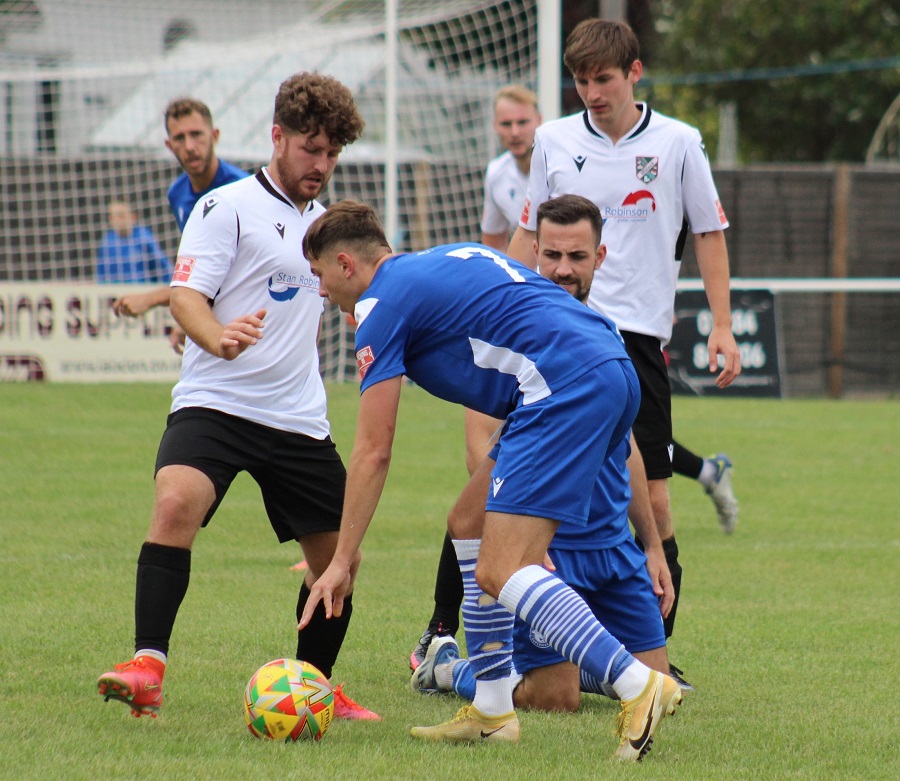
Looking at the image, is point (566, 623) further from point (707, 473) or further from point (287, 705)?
point (707, 473)

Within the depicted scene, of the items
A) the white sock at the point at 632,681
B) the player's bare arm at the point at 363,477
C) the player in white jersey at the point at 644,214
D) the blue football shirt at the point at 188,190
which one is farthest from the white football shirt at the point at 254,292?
the blue football shirt at the point at 188,190

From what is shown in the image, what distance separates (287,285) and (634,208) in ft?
4.82

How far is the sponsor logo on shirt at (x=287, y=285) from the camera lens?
15.6 feet

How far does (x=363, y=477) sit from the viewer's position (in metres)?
4.03

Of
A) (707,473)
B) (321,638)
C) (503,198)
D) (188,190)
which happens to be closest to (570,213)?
(321,638)

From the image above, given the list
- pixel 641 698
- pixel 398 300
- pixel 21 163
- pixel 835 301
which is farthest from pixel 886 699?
pixel 21 163

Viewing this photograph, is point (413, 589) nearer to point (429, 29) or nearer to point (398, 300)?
point (398, 300)

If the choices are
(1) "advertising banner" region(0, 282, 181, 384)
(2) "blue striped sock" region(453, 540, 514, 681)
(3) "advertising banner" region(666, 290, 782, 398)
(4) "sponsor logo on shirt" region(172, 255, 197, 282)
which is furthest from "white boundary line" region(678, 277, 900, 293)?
(2) "blue striped sock" region(453, 540, 514, 681)

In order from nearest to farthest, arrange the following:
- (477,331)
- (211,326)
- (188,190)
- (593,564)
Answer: (477,331)
(211,326)
(593,564)
(188,190)

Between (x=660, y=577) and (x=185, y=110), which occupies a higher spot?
(x=185, y=110)

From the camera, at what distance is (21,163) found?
16.1 m

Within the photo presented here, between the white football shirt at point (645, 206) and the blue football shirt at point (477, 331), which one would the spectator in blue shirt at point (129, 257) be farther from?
the blue football shirt at point (477, 331)

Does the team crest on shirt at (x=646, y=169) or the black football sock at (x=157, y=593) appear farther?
the team crest on shirt at (x=646, y=169)

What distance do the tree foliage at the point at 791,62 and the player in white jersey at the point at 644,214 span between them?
21.2 metres
